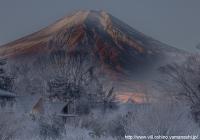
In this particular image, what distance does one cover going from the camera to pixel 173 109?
19.1m

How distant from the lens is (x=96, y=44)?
122 meters

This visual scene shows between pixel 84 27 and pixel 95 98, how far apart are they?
7680 cm

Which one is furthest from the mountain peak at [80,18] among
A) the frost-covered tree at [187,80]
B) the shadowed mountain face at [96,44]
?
the frost-covered tree at [187,80]

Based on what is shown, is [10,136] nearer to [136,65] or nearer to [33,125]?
[33,125]

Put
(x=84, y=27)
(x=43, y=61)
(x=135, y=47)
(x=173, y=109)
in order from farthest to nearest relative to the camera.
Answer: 1. (x=84, y=27)
2. (x=135, y=47)
3. (x=43, y=61)
4. (x=173, y=109)

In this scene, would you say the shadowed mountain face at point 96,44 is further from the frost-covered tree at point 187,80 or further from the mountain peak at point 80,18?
the frost-covered tree at point 187,80

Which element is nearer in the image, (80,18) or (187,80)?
(187,80)

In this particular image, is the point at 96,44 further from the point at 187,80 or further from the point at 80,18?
the point at 187,80

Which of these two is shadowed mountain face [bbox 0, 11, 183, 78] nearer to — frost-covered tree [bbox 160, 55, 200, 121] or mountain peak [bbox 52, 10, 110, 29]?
mountain peak [bbox 52, 10, 110, 29]

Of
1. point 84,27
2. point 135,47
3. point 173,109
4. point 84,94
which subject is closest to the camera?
point 173,109

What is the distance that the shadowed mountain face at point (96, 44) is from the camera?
318 feet

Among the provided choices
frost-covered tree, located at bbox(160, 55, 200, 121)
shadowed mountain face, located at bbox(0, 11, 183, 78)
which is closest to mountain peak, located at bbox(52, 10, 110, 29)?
shadowed mountain face, located at bbox(0, 11, 183, 78)

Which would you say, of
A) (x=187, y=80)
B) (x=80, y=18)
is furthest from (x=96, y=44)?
(x=187, y=80)

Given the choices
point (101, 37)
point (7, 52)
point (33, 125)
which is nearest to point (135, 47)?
point (101, 37)
